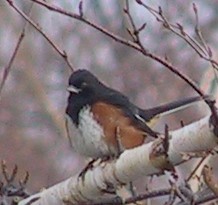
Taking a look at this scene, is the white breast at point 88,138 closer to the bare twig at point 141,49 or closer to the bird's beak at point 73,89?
the bird's beak at point 73,89

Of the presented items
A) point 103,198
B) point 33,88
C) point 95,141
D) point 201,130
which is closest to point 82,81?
point 95,141

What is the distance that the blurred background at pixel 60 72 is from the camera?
9344 millimetres

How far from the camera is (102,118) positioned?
402 cm

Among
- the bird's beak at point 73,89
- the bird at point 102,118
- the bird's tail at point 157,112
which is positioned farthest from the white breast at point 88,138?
the bird's tail at point 157,112

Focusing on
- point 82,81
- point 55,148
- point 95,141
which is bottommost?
point 95,141

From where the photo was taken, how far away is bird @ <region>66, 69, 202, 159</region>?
389 centimetres

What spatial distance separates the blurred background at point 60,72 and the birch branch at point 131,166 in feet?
18.5

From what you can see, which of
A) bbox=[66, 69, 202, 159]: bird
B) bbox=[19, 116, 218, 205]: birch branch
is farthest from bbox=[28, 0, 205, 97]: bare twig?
bbox=[66, 69, 202, 159]: bird

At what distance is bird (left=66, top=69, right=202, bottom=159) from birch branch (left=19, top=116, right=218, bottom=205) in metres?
0.48

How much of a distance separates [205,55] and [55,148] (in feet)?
23.9

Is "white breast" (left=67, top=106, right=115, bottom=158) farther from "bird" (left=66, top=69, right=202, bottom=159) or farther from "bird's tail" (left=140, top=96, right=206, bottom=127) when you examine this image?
"bird's tail" (left=140, top=96, right=206, bottom=127)

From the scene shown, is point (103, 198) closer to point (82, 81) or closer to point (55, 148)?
point (82, 81)

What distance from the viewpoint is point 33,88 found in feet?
30.1

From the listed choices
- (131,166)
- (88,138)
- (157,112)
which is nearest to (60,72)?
(157,112)
